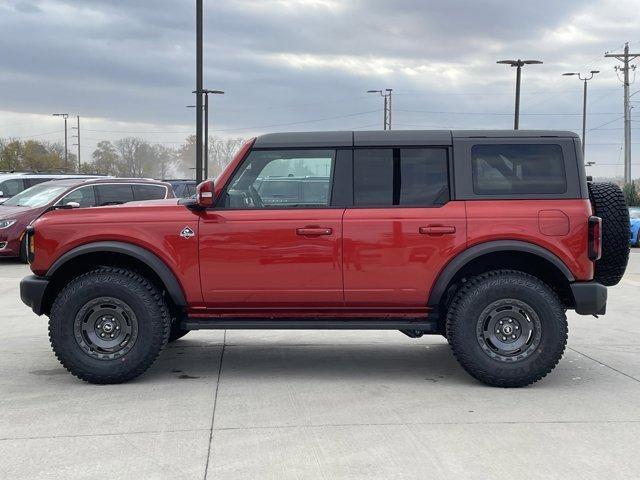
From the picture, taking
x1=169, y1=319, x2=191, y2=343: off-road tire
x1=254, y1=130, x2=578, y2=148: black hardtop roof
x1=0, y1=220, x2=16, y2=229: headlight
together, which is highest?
x1=254, y1=130, x2=578, y2=148: black hardtop roof

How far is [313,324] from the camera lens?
6.01m

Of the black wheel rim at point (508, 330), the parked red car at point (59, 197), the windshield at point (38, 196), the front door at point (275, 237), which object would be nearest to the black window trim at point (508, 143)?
the black wheel rim at point (508, 330)

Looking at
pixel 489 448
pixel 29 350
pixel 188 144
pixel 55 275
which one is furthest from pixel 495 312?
pixel 188 144

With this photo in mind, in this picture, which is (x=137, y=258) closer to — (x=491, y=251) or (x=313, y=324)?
(x=313, y=324)

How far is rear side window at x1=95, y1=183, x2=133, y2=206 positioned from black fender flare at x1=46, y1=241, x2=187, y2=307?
10.3m

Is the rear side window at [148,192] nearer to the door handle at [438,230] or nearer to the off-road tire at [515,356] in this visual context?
the door handle at [438,230]

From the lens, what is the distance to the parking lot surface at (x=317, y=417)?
418cm

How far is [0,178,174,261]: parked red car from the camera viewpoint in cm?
1517

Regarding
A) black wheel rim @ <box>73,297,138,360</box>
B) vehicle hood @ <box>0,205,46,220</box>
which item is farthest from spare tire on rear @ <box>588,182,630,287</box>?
vehicle hood @ <box>0,205,46,220</box>

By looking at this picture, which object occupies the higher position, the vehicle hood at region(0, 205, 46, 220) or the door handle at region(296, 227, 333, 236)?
the door handle at region(296, 227, 333, 236)

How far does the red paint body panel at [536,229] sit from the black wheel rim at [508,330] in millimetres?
470

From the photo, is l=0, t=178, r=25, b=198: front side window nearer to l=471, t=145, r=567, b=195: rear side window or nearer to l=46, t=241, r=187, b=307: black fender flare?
l=46, t=241, r=187, b=307: black fender flare

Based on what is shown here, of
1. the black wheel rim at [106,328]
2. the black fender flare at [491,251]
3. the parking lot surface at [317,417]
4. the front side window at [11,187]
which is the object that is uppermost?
the front side window at [11,187]

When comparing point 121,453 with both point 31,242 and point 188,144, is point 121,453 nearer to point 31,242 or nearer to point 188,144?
point 31,242
